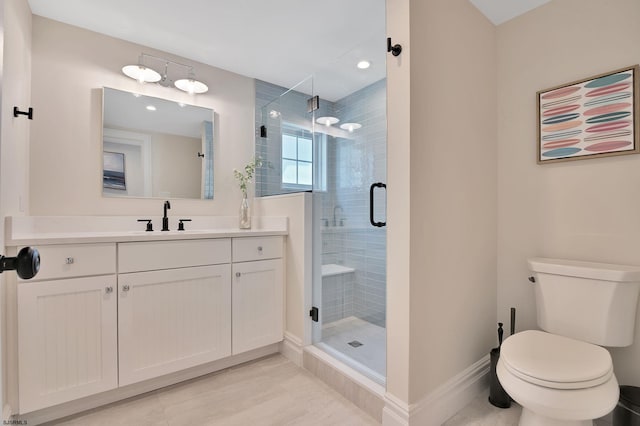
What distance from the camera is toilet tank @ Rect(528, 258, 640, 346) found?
1.52 m

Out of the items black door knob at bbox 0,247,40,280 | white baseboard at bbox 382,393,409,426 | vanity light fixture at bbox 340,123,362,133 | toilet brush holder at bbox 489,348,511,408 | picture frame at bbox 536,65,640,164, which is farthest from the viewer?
vanity light fixture at bbox 340,123,362,133

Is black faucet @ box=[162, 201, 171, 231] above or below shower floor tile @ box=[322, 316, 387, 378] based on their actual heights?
above

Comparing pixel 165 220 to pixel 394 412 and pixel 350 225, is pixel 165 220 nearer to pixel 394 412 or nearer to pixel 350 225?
pixel 350 225

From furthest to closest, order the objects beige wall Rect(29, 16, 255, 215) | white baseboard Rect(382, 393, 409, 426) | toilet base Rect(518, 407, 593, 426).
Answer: beige wall Rect(29, 16, 255, 215) → white baseboard Rect(382, 393, 409, 426) → toilet base Rect(518, 407, 593, 426)

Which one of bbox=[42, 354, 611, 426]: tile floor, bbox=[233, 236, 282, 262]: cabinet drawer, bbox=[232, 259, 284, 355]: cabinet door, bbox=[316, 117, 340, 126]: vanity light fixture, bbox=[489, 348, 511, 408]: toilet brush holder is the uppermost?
bbox=[316, 117, 340, 126]: vanity light fixture

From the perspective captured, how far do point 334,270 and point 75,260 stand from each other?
1.66 m

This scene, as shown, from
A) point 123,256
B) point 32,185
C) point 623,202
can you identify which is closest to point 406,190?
point 623,202

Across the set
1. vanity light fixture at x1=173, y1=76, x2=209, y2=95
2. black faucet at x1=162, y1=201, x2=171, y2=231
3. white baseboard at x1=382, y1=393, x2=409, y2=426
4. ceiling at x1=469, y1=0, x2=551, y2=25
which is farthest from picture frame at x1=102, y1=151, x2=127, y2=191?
ceiling at x1=469, y1=0, x2=551, y2=25

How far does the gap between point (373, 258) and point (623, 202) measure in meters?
1.43

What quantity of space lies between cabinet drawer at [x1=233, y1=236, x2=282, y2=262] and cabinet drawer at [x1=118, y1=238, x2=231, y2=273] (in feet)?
0.21

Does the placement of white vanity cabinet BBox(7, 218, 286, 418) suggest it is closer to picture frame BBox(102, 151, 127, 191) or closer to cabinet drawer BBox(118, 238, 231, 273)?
cabinet drawer BBox(118, 238, 231, 273)

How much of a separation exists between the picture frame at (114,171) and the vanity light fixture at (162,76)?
59 cm

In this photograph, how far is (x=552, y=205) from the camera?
188cm

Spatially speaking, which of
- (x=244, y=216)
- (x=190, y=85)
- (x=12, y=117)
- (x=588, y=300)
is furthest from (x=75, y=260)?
(x=588, y=300)
